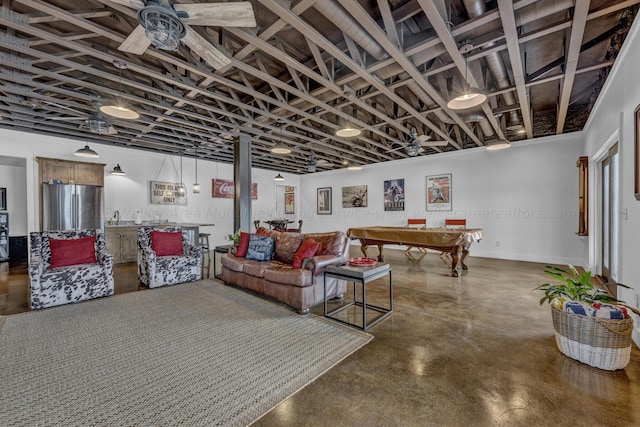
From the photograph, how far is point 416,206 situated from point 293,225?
5300 mm

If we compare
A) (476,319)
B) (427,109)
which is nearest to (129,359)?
(476,319)

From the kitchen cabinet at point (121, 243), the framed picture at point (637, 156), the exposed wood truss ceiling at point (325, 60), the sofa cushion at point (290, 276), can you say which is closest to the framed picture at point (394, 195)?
the exposed wood truss ceiling at point (325, 60)

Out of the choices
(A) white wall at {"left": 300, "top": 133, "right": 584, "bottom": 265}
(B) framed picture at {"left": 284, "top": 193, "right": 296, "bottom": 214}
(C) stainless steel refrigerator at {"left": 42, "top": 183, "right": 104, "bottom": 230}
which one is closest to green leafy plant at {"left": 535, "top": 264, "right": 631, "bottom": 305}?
(A) white wall at {"left": 300, "top": 133, "right": 584, "bottom": 265}

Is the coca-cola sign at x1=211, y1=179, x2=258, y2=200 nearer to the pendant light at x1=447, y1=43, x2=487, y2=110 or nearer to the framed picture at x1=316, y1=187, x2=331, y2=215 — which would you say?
the framed picture at x1=316, y1=187, x2=331, y2=215

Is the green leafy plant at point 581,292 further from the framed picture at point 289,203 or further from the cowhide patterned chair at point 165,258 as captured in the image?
the framed picture at point 289,203

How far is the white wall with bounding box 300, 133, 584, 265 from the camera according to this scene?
20.0 feet

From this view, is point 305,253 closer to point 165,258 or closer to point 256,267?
point 256,267

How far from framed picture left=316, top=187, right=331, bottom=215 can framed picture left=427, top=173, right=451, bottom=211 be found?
3.88 metres

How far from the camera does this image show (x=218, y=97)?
4.04 m

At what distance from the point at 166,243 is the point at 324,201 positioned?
22.8 ft

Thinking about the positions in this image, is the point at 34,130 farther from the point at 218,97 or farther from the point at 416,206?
the point at 416,206

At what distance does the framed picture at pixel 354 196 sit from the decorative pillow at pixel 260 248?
19.6 ft

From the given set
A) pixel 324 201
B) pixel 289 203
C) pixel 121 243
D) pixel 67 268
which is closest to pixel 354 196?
pixel 324 201

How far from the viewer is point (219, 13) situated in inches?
77.5
